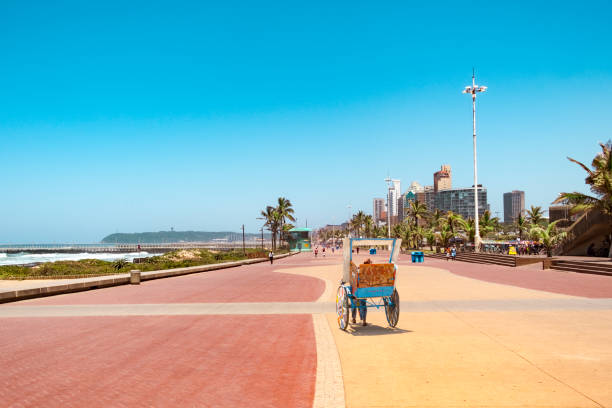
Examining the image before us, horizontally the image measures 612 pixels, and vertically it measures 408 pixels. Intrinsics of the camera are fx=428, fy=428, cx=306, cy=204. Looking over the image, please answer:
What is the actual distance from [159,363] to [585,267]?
80.1ft

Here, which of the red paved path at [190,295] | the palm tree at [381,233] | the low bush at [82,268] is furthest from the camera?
the palm tree at [381,233]

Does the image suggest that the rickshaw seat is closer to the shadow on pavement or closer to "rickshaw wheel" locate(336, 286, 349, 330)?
"rickshaw wheel" locate(336, 286, 349, 330)

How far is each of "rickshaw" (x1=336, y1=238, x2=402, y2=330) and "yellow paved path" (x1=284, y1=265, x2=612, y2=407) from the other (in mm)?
456

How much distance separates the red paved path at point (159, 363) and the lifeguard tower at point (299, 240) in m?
84.4

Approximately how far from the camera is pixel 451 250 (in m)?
44.8

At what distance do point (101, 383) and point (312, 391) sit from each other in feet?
9.73

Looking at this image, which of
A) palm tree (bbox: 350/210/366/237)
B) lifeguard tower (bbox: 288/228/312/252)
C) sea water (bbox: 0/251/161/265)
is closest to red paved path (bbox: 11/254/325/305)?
sea water (bbox: 0/251/161/265)

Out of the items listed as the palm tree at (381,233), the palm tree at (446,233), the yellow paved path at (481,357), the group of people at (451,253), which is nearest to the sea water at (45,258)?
the palm tree at (446,233)

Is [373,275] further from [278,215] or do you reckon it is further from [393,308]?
[278,215]

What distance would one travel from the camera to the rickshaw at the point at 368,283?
8.70m

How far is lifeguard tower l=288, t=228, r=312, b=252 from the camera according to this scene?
94.8m

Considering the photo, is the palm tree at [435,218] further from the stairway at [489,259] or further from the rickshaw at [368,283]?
the rickshaw at [368,283]

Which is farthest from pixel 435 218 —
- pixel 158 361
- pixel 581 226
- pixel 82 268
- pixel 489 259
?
pixel 158 361

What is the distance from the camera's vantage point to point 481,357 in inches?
269
